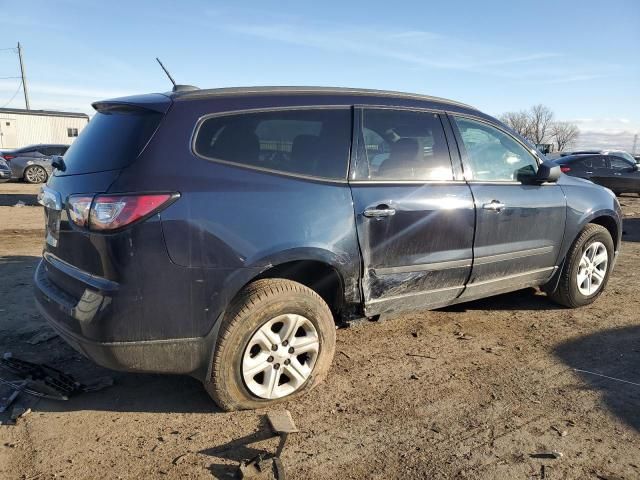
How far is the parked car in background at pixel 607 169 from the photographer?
15.0m

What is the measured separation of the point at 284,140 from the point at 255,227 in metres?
0.62

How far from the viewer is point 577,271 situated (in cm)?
473

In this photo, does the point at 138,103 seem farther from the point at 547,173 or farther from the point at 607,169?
the point at 607,169

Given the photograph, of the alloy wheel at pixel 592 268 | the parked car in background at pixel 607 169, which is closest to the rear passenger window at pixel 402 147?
the alloy wheel at pixel 592 268

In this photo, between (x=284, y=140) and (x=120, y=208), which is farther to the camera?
(x=284, y=140)

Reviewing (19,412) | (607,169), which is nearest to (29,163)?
(19,412)

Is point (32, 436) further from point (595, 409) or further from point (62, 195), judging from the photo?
point (595, 409)

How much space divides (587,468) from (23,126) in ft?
123

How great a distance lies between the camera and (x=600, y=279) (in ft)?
16.4

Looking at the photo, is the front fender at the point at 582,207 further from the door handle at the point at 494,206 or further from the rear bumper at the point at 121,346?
the rear bumper at the point at 121,346

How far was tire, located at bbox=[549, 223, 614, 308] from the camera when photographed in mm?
4676

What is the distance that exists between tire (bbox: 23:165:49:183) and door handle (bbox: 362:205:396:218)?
17905mm

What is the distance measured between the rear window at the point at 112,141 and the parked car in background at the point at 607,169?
14638mm

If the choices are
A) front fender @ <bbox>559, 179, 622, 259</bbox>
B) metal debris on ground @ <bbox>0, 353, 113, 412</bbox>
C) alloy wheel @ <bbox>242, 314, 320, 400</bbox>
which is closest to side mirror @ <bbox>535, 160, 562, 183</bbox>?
front fender @ <bbox>559, 179, 622, 259</bbox>
